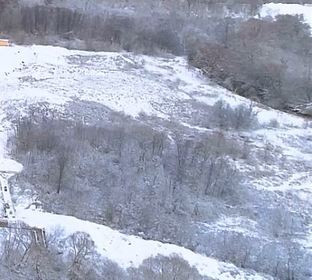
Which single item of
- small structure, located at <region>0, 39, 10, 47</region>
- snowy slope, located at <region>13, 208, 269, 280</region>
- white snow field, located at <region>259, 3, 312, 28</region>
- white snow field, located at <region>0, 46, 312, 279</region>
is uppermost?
white snow field, located at <region>259, 3, 312, 28</region>

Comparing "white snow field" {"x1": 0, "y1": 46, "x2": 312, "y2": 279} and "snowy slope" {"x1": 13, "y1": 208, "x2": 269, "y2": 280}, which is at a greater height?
"white snow field" {"x1": 0, "y1": 46, "x2": 312, "y2": 279}

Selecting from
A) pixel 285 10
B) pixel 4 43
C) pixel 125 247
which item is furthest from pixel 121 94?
pixel 285 10

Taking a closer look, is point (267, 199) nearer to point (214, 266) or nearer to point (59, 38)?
point (214, 266)

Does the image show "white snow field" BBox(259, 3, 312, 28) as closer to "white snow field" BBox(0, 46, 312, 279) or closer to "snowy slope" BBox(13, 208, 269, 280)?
"white snow field" BBox(0, 46, 312, 279)

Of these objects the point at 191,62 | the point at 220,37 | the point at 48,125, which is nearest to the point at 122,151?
the point at 48,125

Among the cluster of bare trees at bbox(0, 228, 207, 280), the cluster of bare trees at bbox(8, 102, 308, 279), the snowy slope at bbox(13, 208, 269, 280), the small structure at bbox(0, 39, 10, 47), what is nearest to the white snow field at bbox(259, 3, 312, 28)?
the small structure at bbox(0, 39, 10, 47)

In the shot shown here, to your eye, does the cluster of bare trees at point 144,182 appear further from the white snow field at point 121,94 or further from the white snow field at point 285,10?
the white snow field at point 285,10

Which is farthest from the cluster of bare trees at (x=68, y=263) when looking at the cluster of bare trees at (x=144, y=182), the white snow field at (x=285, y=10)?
the white snow field at (x=285, y=10)
